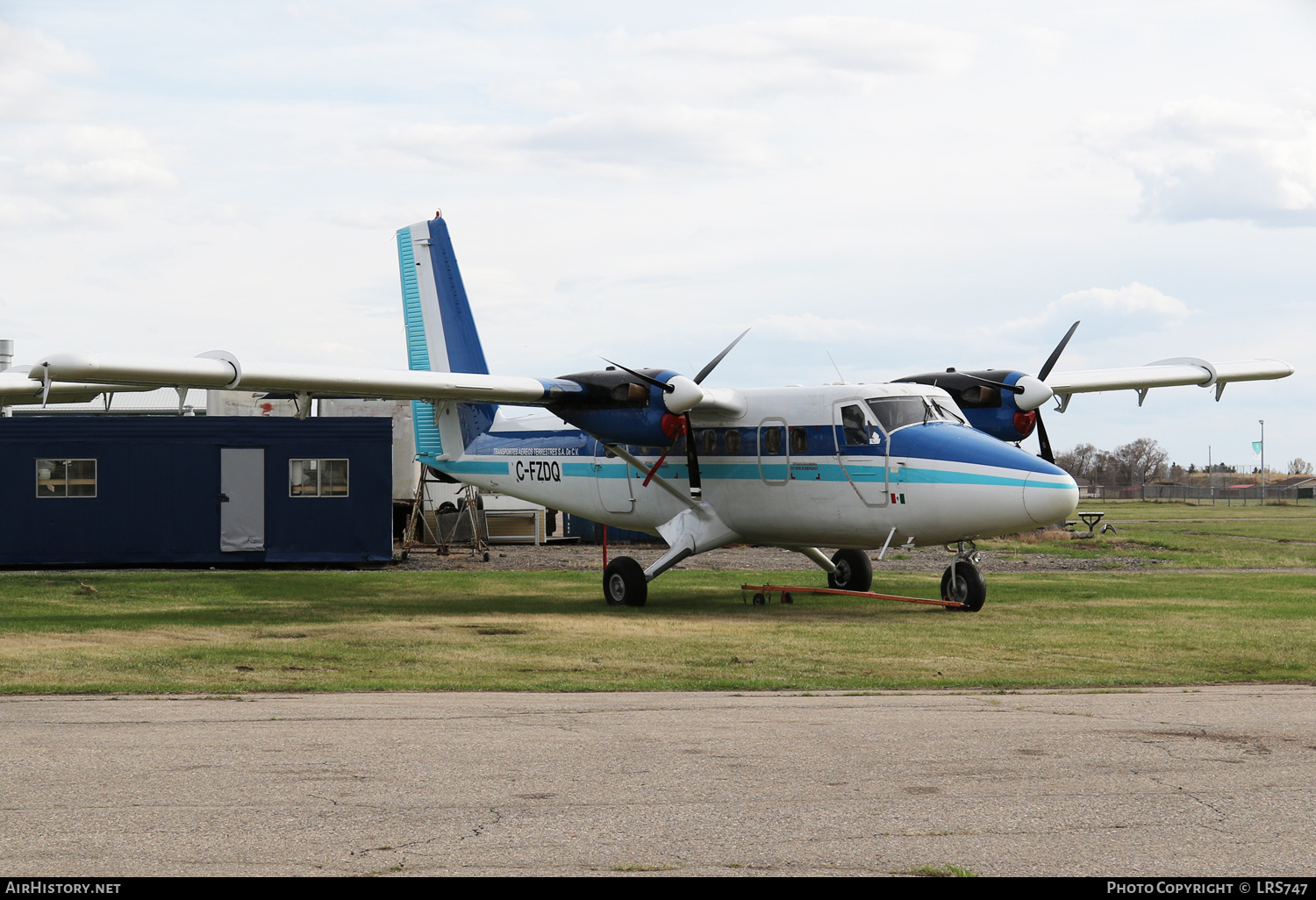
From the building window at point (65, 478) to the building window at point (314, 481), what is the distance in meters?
4.63

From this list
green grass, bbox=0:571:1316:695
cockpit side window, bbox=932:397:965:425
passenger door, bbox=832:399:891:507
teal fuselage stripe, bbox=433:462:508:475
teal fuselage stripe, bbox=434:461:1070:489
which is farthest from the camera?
teal fuselage stripe, bbox=433:462:508:475

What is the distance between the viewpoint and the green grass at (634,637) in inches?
498

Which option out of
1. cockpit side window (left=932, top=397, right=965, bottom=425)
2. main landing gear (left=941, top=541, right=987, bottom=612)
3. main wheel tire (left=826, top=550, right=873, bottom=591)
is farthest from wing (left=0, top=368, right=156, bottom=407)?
main wheel tire (left=826, top=550, right=873, bottom=591)

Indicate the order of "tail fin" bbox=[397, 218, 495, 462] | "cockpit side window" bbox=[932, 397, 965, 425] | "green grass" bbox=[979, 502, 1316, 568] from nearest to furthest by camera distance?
"cockpit side window" bbox=[932, 397, 965, 425] < "tail fin" bbox=[397, 218, 495, 462] < "green grass" bbox=[979, 502, 1316, 568]

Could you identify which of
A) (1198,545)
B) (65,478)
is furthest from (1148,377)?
(65,478)

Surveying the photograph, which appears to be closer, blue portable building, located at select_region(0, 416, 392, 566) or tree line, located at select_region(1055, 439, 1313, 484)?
blue portable building, located at select_region(0, 416, 392, 566)

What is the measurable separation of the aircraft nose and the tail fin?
10.6 m

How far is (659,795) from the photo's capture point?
7.14 meters

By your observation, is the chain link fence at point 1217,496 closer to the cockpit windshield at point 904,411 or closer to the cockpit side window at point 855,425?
the cockpit windshield at point 904,411

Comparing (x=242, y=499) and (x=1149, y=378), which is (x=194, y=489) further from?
(x=1149, y=378)

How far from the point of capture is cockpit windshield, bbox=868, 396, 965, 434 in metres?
19.1

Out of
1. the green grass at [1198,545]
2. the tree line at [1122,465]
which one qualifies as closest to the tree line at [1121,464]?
the tree line at [1122,465]

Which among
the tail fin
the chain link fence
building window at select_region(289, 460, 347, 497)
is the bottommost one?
the chain link fence

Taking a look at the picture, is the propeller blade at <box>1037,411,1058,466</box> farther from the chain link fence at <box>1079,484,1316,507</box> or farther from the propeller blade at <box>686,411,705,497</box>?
the chain link fence at <box>1079,484,1316,507</box>
